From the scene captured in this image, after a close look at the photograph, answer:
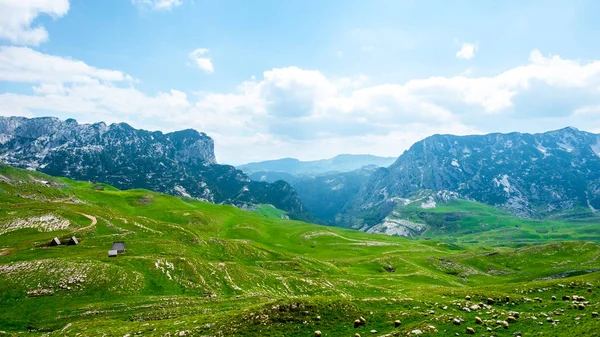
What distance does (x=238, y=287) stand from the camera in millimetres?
69125

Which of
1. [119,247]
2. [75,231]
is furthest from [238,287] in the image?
[75,231]

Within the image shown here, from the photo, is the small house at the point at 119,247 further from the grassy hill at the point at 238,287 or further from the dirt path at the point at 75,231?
the dirt path at the point at 75,231

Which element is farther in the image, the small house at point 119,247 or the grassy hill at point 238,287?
the small house at point 119,247

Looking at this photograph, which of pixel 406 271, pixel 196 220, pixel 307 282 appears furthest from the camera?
pixel 196 220

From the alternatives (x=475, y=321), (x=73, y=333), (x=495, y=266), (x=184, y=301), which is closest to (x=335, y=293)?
(x=184, y=301)

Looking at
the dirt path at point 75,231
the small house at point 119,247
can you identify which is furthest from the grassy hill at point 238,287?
the small house at point 119,247

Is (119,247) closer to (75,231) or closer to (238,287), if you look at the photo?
(75,231)

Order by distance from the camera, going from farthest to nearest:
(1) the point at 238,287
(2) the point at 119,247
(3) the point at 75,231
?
(3) the point at 75,231 < (2) the point at 119,247 < (1) the point at 238,287

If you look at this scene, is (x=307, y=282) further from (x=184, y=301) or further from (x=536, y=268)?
(x=536, y=268)

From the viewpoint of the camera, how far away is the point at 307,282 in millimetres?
75250

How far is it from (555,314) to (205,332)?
33049 millimetres

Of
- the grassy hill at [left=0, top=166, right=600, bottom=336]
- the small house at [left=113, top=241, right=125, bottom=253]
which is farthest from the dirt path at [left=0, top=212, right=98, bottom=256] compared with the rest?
the small house at [left=113, top=241, right=125, bottom=253]

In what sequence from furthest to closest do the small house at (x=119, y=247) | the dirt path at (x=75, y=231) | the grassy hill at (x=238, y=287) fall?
1. the small house at (x=119, y=247)
2. the dirt path at (x=75, y=231)
3. the grassy hill at (x=238, y=287)

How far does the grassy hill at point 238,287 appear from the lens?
106 ft
